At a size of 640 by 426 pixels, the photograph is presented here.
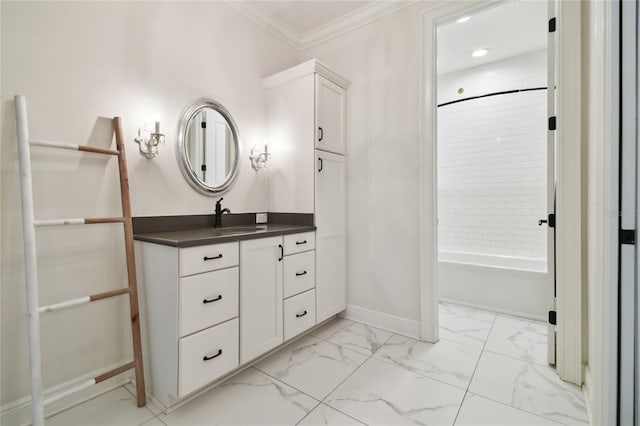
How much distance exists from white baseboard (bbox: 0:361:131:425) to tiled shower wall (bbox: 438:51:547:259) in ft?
11.8

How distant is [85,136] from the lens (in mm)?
1565

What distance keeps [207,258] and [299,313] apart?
0.91 meters

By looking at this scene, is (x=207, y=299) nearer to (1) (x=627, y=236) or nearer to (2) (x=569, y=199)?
(1) (x=627, y=236)

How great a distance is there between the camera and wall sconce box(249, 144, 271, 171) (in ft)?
8.14

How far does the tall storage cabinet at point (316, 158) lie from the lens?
7.63 feet

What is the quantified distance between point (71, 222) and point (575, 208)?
2698 millimetres

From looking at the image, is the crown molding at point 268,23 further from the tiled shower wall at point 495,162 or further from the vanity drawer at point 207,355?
the vanity drawer at point 207,355

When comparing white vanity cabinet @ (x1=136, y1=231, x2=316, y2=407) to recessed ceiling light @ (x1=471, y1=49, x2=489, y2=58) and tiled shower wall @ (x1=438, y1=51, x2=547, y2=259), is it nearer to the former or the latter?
Answer: tiled shower wall @ (x1=438, y1=51, x2=547, y2=259)

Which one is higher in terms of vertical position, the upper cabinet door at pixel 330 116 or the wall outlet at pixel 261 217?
the upper cabinet door at pixel 330 116

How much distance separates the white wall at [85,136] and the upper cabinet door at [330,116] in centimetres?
90

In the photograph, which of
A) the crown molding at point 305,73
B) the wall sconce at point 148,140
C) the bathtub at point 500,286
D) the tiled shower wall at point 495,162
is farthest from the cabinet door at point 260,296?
the tiled shower wall at point 495,162

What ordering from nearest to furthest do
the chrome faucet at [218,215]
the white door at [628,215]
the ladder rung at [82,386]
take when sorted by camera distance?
the white door at [628,215]
the ladder rung at [82,386]
the chrome faucet at [218,215]

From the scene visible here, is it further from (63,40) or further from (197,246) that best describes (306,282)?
(63,40)

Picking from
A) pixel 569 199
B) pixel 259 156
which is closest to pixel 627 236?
pixel 569 199
